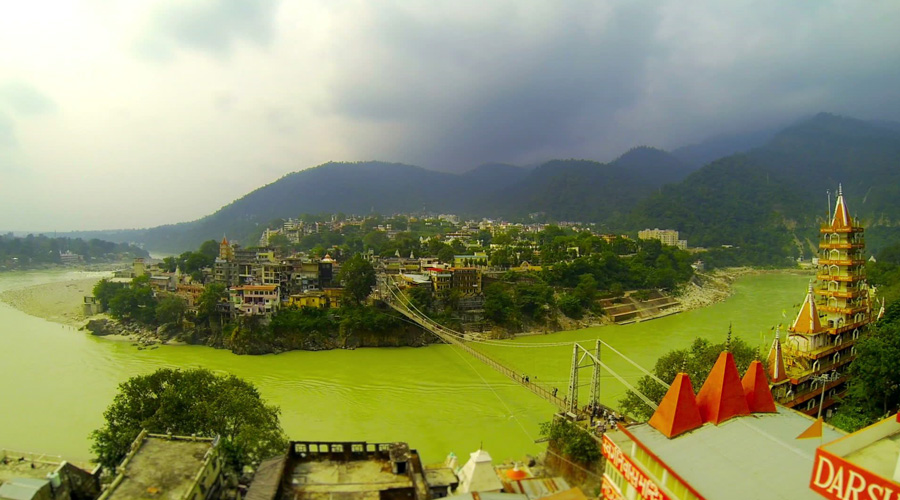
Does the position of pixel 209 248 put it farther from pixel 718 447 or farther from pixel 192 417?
pixel 718 447

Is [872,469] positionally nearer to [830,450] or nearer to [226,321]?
[830,450]

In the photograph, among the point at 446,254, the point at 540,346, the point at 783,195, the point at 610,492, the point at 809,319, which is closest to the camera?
the point at 610,492

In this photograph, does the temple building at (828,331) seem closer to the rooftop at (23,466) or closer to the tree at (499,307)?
the tree at (499,307)

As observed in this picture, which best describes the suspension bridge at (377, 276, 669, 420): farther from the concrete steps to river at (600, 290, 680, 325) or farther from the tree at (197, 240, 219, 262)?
the tree at (197, 240, 219, 262)

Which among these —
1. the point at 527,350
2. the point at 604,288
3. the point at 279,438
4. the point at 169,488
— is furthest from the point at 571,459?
the point at 604,288

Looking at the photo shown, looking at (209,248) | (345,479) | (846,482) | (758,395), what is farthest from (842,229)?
(209,248)
